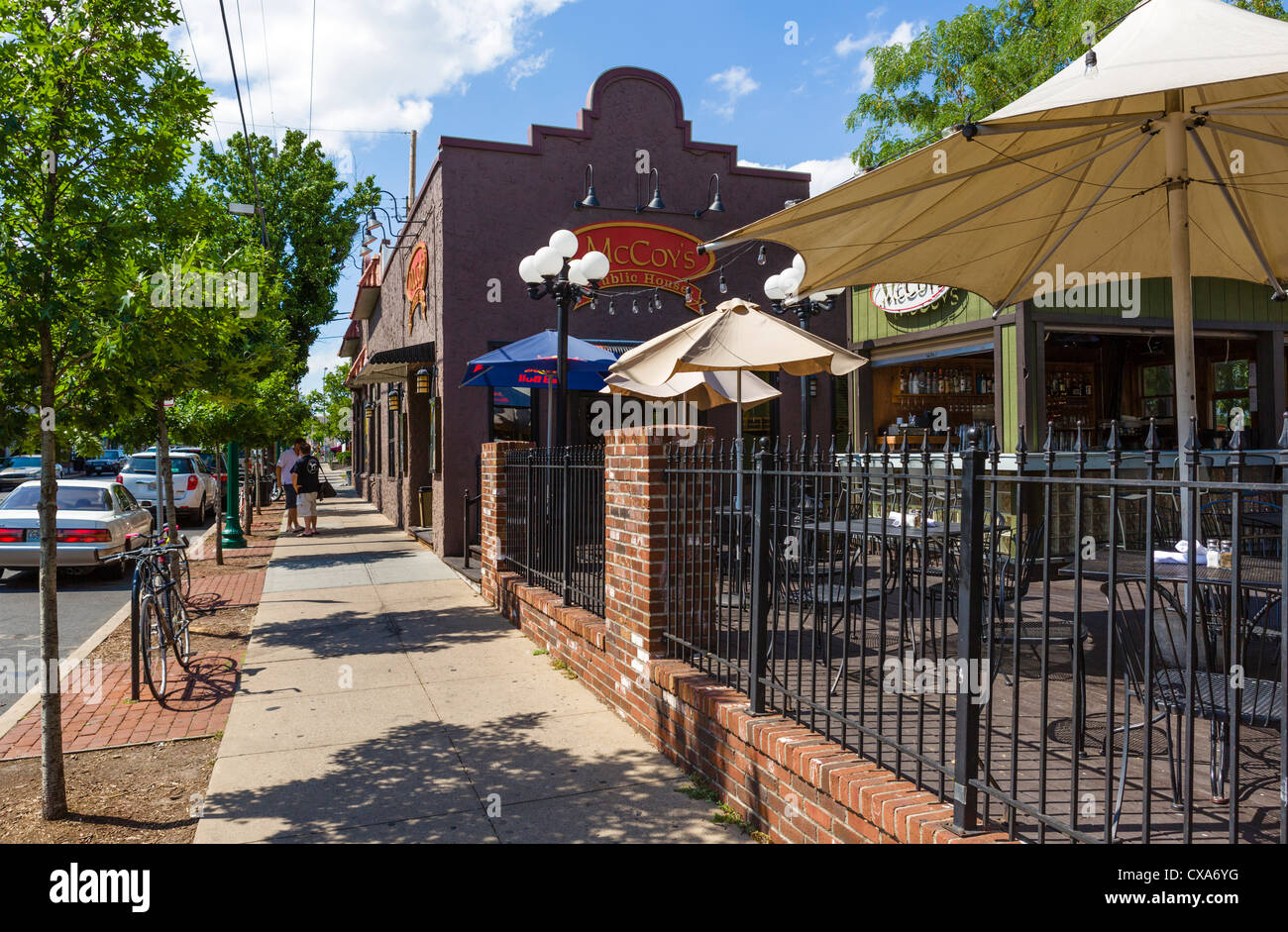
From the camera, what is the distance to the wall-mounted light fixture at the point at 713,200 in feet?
44.1

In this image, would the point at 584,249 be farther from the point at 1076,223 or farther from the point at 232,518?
the point at 1076,223

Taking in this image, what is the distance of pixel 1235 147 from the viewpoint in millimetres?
4883

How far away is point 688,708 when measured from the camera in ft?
15.5

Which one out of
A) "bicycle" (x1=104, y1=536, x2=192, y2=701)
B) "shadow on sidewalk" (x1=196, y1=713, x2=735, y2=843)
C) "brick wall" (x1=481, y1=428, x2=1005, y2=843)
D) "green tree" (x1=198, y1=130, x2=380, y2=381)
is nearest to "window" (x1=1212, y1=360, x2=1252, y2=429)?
"brick wall" (x1=481, y1=428, x2=1005, y2=843)

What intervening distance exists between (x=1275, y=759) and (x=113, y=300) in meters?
6.16

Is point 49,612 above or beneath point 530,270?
beneath

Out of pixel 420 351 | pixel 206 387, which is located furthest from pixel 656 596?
pixel 420 351

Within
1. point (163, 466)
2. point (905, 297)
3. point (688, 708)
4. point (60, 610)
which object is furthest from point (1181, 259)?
point (60, 610)

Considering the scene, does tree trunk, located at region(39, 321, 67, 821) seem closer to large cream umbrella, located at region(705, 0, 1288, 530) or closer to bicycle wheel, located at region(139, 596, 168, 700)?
bicycle wheel, located at region(139, 596, 168, 700)

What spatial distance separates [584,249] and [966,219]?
8.24m

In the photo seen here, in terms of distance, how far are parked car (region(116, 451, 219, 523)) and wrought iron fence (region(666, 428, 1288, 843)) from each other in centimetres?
1700

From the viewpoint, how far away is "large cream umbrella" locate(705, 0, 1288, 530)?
12.1 feet

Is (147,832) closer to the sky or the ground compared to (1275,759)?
closer to the ground
